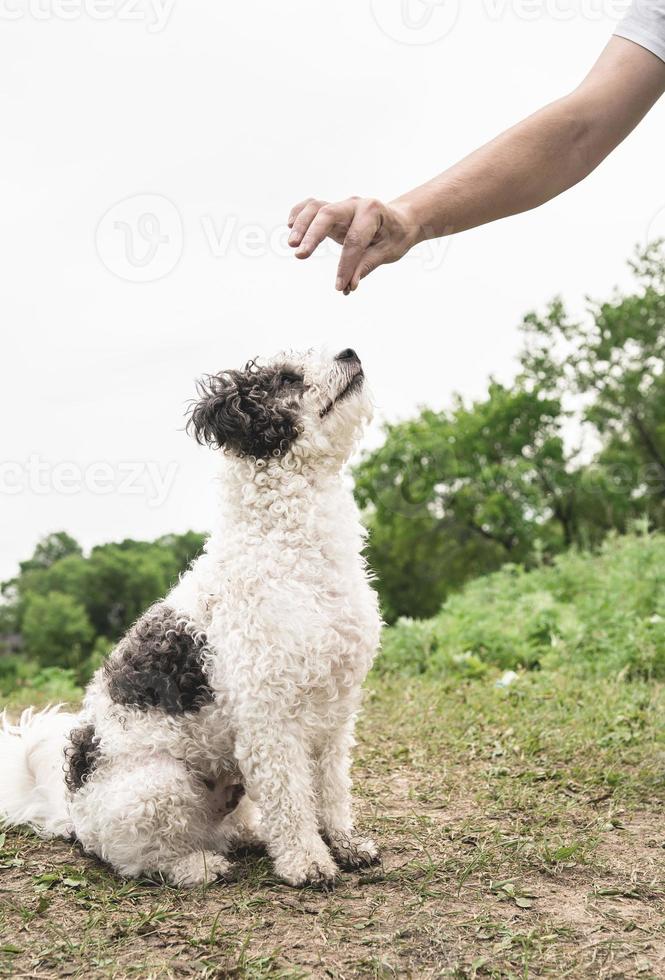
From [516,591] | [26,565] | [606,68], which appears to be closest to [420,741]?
[606,68]

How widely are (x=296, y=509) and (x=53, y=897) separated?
178 centimetres

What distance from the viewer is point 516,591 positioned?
10477 mm

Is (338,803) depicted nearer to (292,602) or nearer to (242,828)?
(242,828)

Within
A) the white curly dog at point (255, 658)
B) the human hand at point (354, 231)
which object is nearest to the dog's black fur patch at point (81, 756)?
the white curly dog at point (255, 658)

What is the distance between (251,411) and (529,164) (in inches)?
62.2

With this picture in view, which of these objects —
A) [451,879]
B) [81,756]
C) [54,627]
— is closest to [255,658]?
[81,756]

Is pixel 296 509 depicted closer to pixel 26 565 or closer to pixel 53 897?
pixel 53 897

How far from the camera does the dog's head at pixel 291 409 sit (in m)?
3.46

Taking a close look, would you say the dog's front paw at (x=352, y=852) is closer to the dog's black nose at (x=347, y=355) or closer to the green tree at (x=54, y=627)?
the dog's black nose at (x=347, y=355)

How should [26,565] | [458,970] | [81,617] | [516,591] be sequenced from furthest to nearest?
[26,565] → [81,617] → [516,591] → [458,970]

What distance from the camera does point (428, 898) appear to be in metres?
3.43

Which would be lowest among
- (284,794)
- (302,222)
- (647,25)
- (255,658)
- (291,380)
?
(284,794)

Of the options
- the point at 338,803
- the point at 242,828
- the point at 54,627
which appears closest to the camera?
the point at 338,803

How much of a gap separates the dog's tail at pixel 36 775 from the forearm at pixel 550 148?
2.79m
